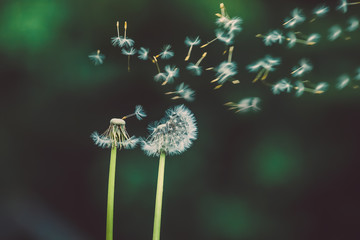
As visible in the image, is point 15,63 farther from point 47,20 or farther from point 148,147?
point 148,147

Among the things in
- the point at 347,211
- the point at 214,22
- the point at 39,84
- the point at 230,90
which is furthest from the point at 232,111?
the point at 39,84

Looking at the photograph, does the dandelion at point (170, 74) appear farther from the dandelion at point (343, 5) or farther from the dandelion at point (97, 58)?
the dandelion at point (343, 5)

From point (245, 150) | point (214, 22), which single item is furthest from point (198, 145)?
point (214, 22)

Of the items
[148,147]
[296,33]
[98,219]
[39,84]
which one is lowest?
[98,219]

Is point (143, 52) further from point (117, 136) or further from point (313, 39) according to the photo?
point (313, 39)

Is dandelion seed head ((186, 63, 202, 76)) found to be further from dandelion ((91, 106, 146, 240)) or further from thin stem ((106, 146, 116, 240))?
thin stem ((106, 146, 116, 240))

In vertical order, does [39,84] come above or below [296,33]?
below

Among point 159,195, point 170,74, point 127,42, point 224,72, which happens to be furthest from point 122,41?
point 159,195
